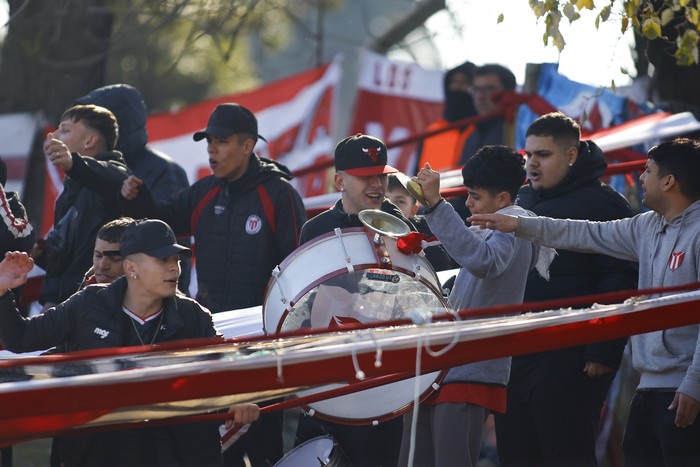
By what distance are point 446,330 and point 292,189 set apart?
280 centimetres

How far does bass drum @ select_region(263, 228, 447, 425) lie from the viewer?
18.2ft

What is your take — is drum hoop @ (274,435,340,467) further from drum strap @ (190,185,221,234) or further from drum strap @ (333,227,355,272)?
drum strap @ (190,185,221,234)

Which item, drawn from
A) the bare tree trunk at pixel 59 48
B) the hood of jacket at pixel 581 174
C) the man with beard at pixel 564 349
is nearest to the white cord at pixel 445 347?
the man with beard at pixel 564 349

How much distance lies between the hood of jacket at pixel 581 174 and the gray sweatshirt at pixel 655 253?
0.60 metres

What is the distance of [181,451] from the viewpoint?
18.0 ft

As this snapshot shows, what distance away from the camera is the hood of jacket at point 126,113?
8211 millimetres

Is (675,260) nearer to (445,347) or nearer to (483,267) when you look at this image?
(483,267)

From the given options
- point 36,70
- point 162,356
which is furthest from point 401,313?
point 36,70

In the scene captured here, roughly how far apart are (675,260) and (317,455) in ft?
6.37

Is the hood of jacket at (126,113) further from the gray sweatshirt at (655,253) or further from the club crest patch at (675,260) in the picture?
the club crest patch at (675,260)

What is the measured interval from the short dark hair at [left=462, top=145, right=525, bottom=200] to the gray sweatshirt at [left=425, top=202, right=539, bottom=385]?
121 millimetres

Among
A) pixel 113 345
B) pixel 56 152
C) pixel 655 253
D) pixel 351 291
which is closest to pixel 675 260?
pixel 655 253

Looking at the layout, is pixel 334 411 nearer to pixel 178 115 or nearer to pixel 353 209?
pixel 353 209

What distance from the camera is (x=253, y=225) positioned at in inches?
281
